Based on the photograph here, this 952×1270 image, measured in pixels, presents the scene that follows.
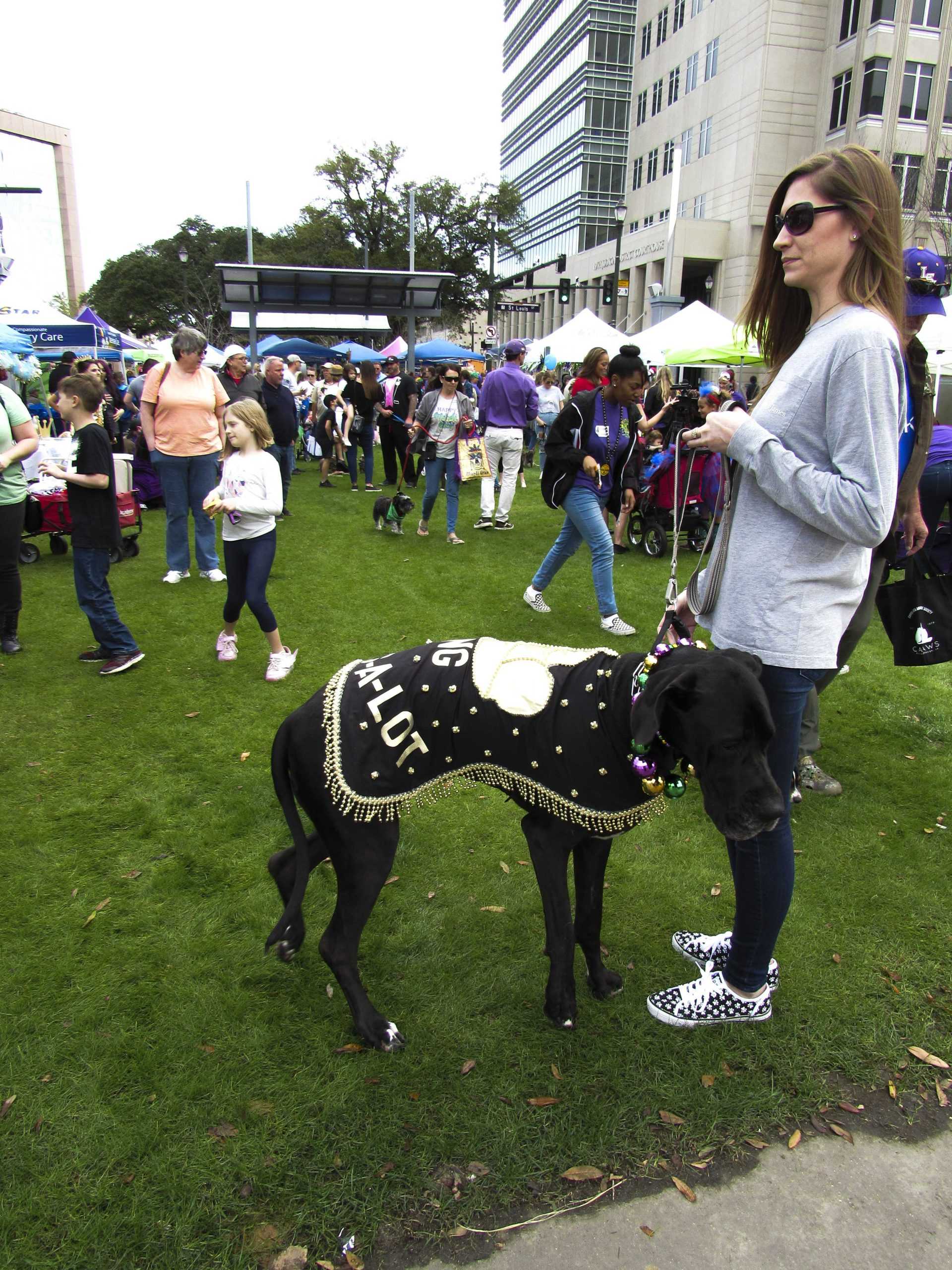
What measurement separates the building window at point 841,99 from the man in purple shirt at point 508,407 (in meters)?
40.5

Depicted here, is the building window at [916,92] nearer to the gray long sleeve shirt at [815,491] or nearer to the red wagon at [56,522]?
the red wagon at [56,522]

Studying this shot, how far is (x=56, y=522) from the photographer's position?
8305 mm

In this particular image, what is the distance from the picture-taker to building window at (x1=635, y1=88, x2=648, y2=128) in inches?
2067

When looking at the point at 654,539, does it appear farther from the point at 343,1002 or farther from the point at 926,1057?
the point at 343,1002

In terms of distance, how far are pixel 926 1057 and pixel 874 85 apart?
46363 mm

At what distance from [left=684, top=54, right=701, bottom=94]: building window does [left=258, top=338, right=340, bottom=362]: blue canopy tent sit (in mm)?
32773

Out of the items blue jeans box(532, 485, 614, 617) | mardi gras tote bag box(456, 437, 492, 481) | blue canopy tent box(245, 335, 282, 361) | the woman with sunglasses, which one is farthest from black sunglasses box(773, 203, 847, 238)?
blue canopy tent box(245, 335, 282, 361)

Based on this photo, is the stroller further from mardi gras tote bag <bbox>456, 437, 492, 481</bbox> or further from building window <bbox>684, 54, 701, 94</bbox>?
building window <bbox>684, 54, 701, 94</bbox>

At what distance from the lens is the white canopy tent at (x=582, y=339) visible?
1725 cm

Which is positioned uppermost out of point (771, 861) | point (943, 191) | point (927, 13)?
point (927, 13)

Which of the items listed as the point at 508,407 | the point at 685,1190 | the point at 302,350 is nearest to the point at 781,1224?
the point at 685,1190

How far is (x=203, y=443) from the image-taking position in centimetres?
667

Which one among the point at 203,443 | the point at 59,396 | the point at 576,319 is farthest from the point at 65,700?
the point at 576,319

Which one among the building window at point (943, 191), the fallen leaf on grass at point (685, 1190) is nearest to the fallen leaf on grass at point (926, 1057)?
the fallen leaf on grass at point (685, 1190)
